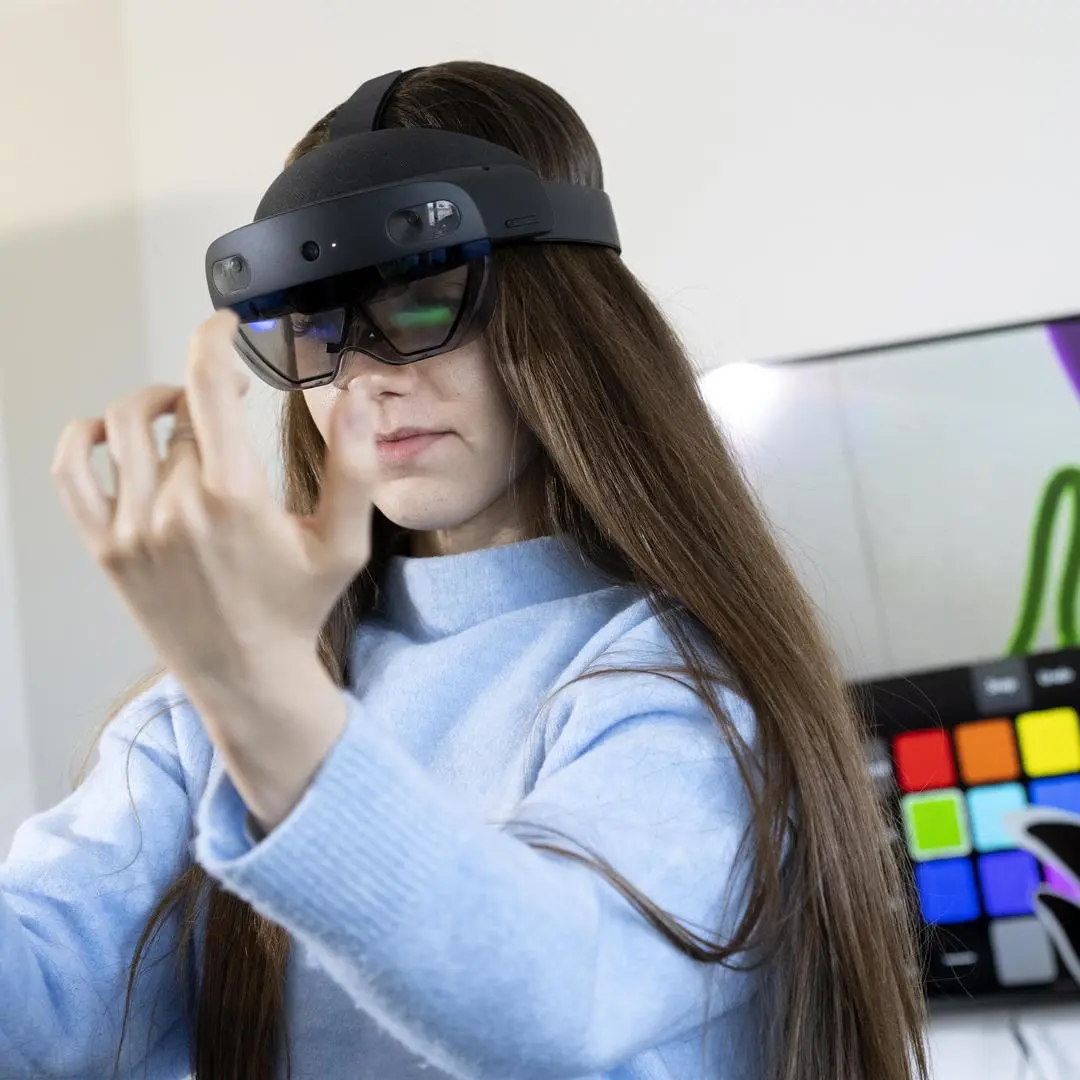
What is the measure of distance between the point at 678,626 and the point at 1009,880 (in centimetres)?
81

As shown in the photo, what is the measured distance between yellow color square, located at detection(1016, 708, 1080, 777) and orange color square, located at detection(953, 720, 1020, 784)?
0.01m

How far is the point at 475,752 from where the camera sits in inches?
32.7

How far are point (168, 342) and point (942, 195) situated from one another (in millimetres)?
950

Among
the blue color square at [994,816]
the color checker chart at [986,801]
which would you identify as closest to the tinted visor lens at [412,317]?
the color checker chart at [986,801]

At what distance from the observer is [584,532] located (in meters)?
0.89

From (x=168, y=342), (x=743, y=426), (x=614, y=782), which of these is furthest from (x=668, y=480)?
(x=168, y=342)

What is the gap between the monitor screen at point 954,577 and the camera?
1443 millimetres

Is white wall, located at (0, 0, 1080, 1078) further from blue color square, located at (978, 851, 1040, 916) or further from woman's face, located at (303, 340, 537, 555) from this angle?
woman's face, located at (303, 340, 537, 555)

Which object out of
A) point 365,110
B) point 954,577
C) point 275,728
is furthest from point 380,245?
point 954,577

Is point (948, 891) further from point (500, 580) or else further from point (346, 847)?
point (346, 847)

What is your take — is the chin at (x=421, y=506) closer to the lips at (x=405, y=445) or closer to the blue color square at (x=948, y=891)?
the lips at (x=405, y=445)

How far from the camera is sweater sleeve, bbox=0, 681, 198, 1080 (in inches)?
31.4

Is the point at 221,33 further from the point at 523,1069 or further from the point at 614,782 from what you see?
the point at 523,1069

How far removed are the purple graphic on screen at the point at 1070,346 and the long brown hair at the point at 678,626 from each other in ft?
2.30
